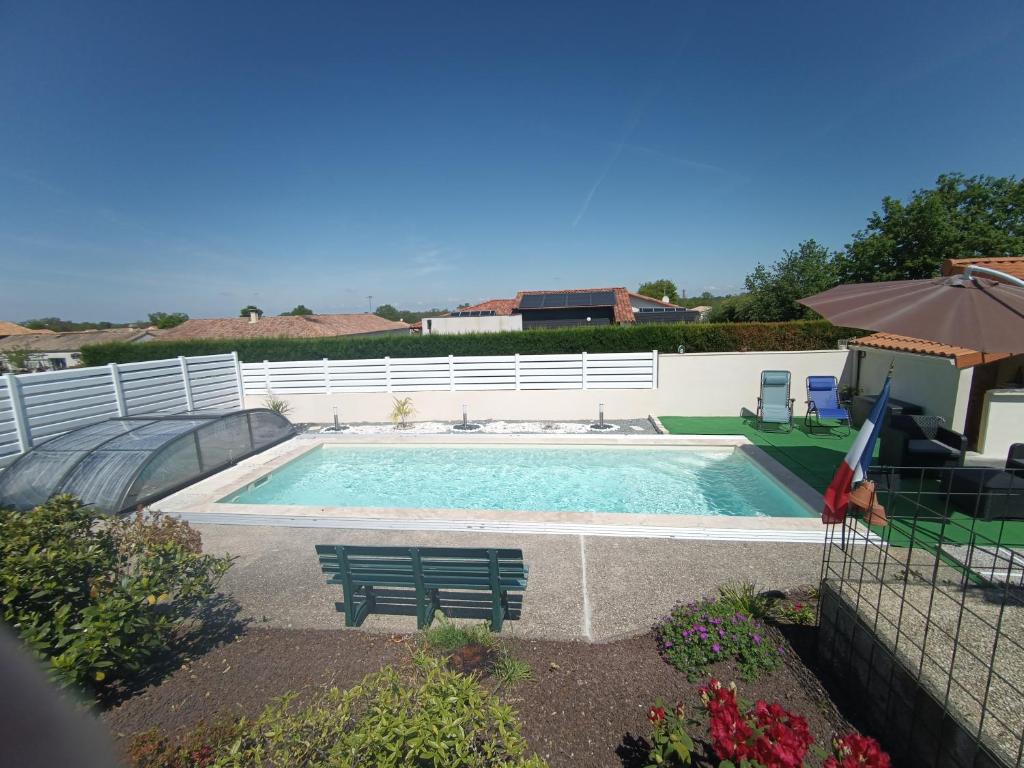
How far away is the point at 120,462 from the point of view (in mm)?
6812

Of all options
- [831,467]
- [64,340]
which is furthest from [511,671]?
[64,340]

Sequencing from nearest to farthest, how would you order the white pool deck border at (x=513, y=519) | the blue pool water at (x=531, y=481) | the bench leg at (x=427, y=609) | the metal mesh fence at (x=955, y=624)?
the metal mesh fence at (x=955, y=624)
the bench leg at (x=427, y=609)
the white pool deck border at (x=513, y=519)
the blue pool water at (x=531, y=481)

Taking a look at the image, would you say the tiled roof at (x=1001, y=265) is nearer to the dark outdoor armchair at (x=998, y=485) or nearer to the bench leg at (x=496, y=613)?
the dark outdoor armchair at (x=998, y=485)

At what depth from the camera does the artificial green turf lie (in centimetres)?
514

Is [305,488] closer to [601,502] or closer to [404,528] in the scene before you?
[404,528]

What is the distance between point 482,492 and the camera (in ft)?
26.6

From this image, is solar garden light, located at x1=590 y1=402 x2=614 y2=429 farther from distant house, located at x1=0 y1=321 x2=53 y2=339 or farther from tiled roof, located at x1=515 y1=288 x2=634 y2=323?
distant house, located at x1=0 y1=321 x2=53 y2=339

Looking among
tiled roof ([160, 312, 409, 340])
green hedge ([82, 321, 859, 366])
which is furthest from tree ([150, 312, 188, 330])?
green hedge ([82, 321, 859, 366])

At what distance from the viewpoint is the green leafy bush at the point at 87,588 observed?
2.53 metres

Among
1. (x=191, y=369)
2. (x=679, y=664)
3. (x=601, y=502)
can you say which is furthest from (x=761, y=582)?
(x=191, y=369)

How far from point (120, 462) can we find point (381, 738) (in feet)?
24.1

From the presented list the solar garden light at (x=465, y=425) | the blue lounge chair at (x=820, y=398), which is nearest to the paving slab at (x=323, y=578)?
the solar garden light at (x=465, y=425)

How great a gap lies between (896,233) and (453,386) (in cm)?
2698

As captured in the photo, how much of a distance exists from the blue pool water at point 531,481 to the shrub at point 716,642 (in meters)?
3.33
